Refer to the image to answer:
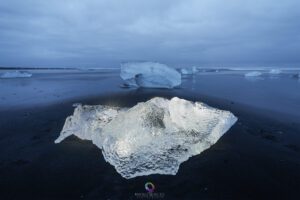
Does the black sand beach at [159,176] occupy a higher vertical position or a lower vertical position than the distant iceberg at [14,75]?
lower

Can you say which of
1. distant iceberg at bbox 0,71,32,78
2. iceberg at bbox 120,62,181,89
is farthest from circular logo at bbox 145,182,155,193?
distant iceberg at bbox 0,71,32,78

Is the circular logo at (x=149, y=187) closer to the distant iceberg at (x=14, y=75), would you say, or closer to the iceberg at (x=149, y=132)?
the iceberg at (x=149, y=132)

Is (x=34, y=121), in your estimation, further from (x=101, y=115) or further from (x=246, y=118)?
(x=246, y=118)

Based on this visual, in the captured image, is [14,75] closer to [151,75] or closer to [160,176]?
[151,75]

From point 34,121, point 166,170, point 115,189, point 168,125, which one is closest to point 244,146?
point 168,125

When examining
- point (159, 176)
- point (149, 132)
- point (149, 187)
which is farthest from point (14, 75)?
point (149, 187)

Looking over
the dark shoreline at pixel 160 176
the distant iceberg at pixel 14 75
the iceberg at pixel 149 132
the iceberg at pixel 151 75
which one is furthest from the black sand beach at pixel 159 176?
the distant iceberg at pixel 14 75
